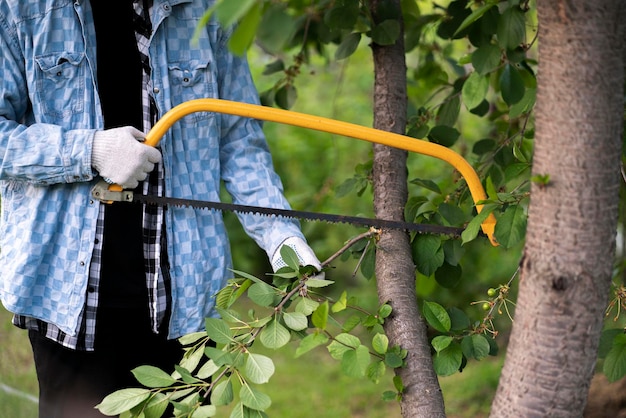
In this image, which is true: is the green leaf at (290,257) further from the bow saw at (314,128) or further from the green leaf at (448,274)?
the green leaf at (448,274)

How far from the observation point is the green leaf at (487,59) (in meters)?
2.13

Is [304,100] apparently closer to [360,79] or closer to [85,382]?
[360,79]

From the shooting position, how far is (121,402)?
173 centimetres

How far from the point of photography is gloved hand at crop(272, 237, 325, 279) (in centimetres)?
207

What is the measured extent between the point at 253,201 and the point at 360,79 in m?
5.01

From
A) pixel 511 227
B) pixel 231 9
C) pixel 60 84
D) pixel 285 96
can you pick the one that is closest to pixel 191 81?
pixel 60 84

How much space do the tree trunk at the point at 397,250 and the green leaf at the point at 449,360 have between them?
33mm

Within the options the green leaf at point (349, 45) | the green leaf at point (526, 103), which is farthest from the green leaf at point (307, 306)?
the green leaf at point (349, 45)

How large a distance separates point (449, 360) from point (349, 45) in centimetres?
120

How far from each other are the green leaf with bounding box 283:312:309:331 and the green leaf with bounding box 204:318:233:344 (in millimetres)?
140

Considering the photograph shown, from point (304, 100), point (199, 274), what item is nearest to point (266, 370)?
point (199, 274)

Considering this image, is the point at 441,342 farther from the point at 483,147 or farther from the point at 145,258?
the point at 483,147

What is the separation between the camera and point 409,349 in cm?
189

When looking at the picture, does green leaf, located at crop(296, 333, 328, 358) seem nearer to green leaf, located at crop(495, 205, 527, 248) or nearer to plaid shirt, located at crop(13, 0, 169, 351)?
green leaf, located at crop(495, 205, 527, 248)
